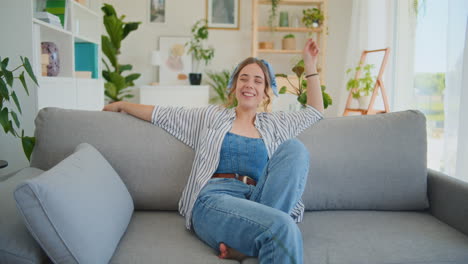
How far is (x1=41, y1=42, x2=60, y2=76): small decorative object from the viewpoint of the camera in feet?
10.2

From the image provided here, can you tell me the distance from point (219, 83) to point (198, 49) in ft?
1.87

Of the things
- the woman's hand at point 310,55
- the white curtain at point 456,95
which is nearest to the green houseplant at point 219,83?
the white curtain at point 456,95

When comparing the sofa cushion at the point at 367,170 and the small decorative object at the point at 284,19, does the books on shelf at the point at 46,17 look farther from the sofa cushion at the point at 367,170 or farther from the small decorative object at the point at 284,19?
the small decorative object at the point at 284,19

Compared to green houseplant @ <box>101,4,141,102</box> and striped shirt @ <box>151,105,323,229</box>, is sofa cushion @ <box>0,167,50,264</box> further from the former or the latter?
green houseplant @ <box>101,4,141,102</box>

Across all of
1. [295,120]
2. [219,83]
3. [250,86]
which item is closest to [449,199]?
[295,120]

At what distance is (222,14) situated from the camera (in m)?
6.04

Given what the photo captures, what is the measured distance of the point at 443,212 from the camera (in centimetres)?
176

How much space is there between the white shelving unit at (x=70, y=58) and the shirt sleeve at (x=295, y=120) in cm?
168

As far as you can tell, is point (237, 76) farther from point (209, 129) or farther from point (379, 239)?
point (379, 239)

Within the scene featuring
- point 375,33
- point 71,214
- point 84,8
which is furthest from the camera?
point 375,33

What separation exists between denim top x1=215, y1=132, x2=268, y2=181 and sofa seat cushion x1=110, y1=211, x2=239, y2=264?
0.30 metres

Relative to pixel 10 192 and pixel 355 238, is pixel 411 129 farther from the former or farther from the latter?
pixel 10 192

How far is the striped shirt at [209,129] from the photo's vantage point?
171cm

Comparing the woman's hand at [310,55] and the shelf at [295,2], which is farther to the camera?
the shelf at [295,2]
